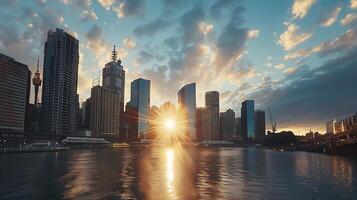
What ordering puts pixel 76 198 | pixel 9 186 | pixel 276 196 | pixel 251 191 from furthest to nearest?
pixel 9 186 < pixel 251 191 < pixel 276 196 < pixel 76 198

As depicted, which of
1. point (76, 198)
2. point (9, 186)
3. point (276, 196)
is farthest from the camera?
point (9, 186)

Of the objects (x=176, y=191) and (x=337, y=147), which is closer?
(x=176, y=191)

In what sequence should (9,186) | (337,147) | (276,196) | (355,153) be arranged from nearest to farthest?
(276,196) → (9,186) → (355,153) → (337,147)

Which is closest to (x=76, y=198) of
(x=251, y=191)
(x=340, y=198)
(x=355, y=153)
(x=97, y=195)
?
(x=97, y=195)

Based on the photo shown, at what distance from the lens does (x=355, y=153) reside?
579 feet

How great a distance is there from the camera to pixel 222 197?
42.2m

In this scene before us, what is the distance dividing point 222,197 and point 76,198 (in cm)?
1960

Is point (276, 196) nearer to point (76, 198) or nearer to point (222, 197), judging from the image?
point (222, 197)

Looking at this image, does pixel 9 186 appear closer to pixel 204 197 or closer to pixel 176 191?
pixel 176 191

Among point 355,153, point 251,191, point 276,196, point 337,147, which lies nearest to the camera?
point 276,196

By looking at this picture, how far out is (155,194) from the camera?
44.2 meters

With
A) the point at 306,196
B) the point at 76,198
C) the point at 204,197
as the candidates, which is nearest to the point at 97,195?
the point at 76,198

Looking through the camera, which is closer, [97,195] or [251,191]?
[97,195]

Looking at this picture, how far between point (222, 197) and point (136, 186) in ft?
52.1
